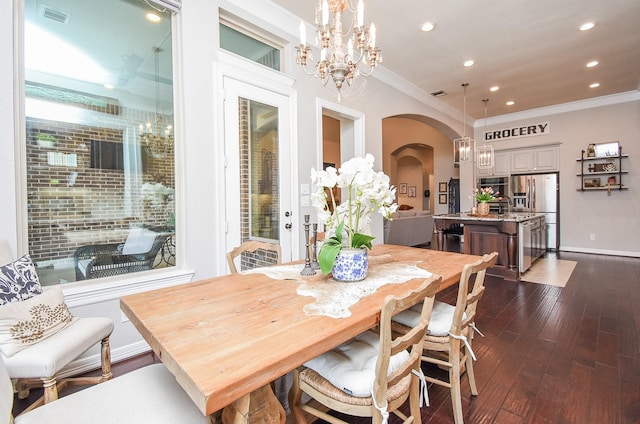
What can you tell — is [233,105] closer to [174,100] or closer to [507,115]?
[174,100]

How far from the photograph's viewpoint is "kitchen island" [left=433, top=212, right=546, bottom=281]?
4.48 metres

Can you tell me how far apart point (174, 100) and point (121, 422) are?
2.38 metres

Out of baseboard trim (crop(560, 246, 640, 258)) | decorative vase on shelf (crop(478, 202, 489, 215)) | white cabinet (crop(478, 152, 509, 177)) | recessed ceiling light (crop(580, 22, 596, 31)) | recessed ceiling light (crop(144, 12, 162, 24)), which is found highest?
recessed ceiling light (crop(580, 22, 596, 31))

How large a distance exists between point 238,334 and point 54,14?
265cm

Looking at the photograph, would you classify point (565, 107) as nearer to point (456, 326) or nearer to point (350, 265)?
point (456, 326)

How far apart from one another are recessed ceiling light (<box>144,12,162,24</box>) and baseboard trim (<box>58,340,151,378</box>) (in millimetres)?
2630

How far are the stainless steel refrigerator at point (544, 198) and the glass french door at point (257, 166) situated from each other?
20.5ft

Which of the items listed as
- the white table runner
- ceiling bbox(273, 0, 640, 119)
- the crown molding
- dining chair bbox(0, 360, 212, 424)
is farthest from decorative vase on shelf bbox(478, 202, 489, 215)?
dining chair bbox(0, 360, 212, 424)

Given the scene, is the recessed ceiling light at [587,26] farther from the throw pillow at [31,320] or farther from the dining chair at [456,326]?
the throw pillow at [31,320]

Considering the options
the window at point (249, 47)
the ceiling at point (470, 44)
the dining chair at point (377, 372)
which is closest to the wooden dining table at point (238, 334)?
the dining chair at point (377, 372)

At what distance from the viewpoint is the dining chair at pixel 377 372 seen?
1069 millimetres

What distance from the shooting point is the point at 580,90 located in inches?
227

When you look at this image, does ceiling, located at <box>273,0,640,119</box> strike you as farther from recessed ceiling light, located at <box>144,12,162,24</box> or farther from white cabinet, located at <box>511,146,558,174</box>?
white cabinet, located at <box>511,146,558,174</box>

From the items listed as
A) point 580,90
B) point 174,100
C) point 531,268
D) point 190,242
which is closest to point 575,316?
point 531,268
